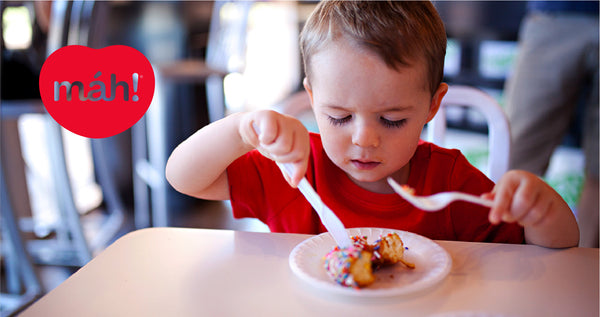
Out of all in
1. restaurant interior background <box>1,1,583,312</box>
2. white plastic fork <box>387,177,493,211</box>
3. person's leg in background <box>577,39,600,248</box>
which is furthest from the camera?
restaurant interior background <box>1,1,583,312</box>

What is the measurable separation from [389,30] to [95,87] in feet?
1.00

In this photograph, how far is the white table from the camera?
40 cm

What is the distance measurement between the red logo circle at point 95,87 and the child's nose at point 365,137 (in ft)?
0.73

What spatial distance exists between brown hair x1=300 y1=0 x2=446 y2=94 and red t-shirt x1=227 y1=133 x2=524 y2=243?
6.5 inches

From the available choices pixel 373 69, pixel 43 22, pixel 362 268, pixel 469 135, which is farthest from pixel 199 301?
pixel 469 135

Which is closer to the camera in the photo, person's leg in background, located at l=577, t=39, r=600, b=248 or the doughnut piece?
the doughnut piece

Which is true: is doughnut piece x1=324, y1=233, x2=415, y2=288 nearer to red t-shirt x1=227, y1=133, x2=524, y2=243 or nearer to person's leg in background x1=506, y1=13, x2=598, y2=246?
red t-shirt x1=227, y1=133, x2=524, y2=243

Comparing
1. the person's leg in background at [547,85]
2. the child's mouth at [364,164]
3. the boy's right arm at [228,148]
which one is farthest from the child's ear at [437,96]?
the person's leg in background at [547,85]

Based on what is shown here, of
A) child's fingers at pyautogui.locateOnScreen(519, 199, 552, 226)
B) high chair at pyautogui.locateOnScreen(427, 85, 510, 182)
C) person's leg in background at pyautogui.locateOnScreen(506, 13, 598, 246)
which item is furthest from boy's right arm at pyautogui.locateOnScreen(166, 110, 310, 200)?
person's leg in background at pyautogui.locateOnScreen(506, 13, 598, 246)

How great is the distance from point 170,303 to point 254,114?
191mm

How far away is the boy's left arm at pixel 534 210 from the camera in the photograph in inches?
16.9

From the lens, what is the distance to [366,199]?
0.67 m

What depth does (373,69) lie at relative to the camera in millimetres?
512

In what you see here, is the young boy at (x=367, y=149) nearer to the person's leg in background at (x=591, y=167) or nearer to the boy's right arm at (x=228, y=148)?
the boy's right arm at (x=228, y=148)
